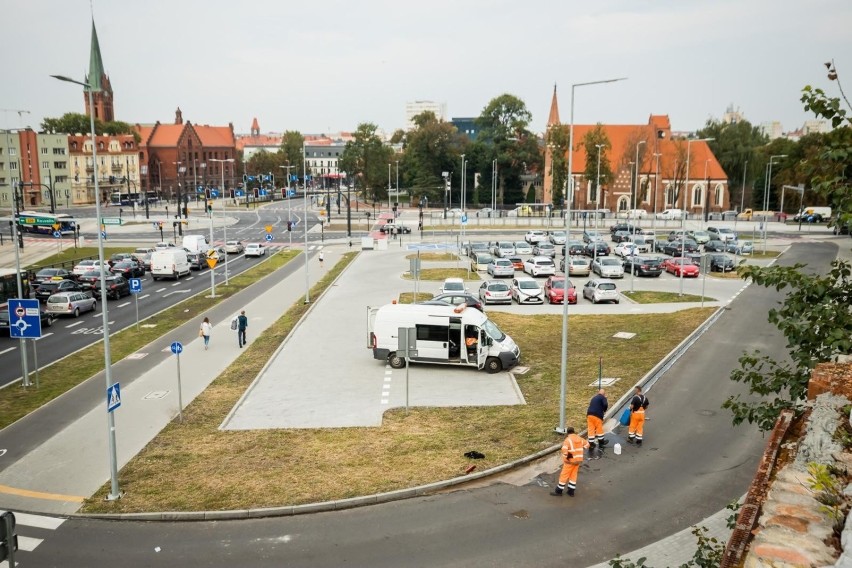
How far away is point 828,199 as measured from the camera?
8.00 m

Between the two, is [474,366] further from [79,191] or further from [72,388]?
[79,191]

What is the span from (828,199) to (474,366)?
47.9ft

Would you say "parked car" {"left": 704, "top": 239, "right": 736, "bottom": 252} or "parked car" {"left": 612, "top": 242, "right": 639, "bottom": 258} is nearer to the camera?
"parked car" {"left": 612, "top": 242, "right": 639, "bottom": 258}

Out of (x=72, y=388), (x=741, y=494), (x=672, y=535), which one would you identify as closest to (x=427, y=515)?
(x=672, y=535)

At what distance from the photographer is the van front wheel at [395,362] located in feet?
71.7

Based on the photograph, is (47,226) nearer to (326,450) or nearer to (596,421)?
(326,450)

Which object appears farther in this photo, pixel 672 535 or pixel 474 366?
pixel 474 366

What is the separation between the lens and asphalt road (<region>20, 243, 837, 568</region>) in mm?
10867

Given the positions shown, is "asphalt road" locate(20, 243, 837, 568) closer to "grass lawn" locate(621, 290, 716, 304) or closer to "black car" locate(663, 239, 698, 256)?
"grass lawn" locate(621, 290, 716, 304)

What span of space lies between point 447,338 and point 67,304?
849 inches

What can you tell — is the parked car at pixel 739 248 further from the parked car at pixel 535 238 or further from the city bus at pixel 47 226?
the city bus at pixel 47 226

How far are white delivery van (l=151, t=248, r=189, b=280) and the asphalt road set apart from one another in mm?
35665

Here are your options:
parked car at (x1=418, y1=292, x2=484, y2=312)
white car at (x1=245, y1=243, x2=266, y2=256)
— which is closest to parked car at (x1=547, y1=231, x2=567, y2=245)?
white car at (x1=245, y1=243, x2=266, y2=256)

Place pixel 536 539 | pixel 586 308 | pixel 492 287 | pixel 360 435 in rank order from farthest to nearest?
pixel 492 287 < pixel 586 308 < pixel 360 435 < pixel 536 539
